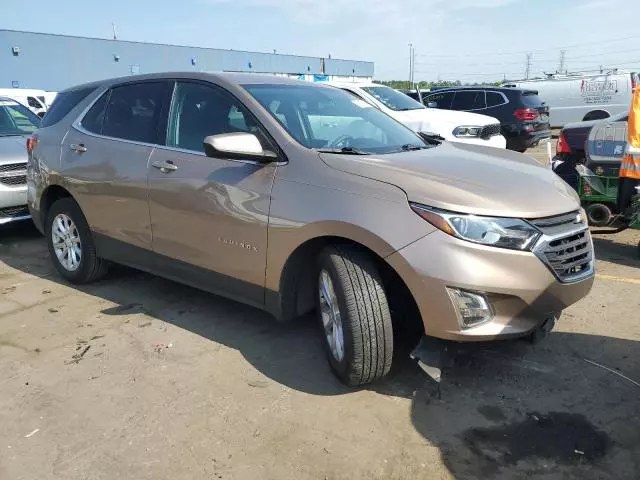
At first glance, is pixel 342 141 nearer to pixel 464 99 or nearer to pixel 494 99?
pixel 494 99

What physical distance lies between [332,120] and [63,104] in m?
2.78

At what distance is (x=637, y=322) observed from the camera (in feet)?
13.5

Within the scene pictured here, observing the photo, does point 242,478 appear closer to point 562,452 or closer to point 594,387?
point 562,452

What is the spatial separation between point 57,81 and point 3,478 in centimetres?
3564

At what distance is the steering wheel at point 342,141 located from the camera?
11.7ft

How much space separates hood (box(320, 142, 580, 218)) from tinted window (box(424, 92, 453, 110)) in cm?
1166

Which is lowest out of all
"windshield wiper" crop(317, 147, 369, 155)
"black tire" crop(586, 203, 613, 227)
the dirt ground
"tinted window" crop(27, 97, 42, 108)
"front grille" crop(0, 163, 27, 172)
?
the dirt ground

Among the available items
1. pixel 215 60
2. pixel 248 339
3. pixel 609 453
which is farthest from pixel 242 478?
pixel 215 60

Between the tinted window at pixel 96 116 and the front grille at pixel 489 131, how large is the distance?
611 cm

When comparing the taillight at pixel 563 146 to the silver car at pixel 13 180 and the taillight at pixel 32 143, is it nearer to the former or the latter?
the taillight at pixel 32 143

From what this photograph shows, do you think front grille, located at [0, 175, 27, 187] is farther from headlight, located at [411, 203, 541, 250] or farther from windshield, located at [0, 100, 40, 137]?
headlight, located at [411, 203, 541, 250]

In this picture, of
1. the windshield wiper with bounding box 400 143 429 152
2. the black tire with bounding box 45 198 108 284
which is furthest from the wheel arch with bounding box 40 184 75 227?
the windshield wiper with bounding box 400 143 429 152

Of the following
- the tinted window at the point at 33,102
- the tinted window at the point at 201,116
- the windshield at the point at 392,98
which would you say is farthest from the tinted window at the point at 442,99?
the tinted window at the point at 201,116

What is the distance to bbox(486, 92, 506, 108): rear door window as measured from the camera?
538 inches
